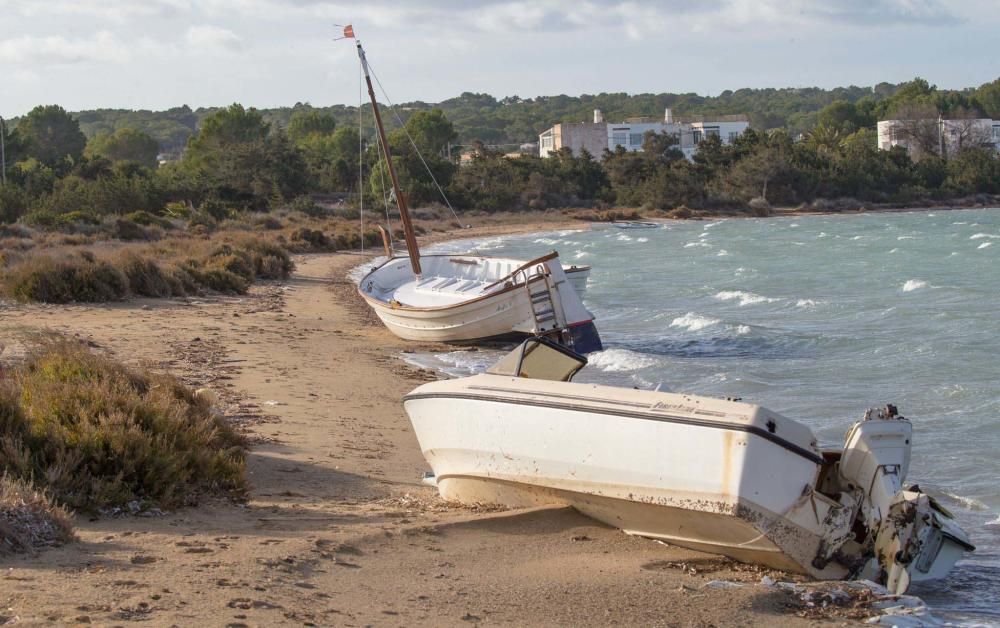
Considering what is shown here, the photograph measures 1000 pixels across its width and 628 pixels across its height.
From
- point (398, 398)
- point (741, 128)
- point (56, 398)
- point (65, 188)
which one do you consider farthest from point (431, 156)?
point (56, 398)

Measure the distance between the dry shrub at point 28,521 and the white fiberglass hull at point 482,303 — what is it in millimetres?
12139

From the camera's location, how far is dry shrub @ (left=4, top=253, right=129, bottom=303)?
66.2ft

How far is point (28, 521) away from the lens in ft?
19.6

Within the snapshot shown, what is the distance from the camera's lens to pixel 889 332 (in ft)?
73.0

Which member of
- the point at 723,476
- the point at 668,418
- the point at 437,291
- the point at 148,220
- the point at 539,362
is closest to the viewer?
the point at 723,476

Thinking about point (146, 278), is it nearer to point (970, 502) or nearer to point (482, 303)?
point (482, 303)

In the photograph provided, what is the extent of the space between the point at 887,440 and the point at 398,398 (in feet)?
25.3

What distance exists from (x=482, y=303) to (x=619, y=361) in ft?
8.13

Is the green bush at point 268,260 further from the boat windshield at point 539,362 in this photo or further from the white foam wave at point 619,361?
the boat windshield at point 539,362

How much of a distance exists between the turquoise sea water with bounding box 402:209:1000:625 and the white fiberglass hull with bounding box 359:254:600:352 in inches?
22.8

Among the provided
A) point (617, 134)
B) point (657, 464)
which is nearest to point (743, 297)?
point (657, 464)

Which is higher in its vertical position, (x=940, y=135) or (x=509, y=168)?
(x=940, y=135)

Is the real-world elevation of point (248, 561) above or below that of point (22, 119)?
below

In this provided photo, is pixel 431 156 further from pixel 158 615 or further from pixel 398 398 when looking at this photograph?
pixel 158 615
